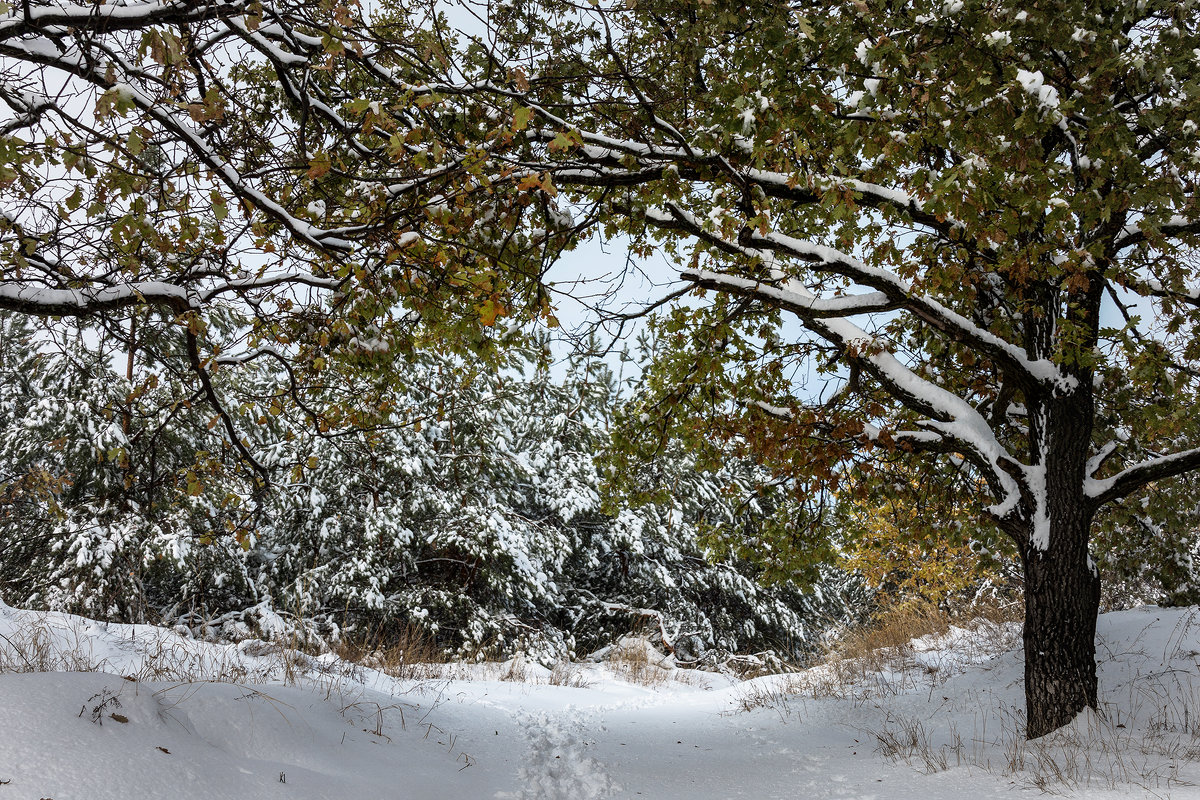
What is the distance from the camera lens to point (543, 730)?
619 centimetres

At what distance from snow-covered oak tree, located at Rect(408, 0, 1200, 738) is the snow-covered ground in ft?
4.14

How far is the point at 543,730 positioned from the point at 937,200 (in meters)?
5.47

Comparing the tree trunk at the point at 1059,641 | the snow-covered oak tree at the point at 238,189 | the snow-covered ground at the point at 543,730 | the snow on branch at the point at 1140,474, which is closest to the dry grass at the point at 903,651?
the snow-covered ground at the point at 543,730

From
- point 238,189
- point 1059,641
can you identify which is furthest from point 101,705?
point 1059,641

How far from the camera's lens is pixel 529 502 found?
20.1m

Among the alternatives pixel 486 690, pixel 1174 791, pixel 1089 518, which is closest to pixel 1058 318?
pixel 1089 518

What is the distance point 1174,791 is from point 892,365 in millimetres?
3760

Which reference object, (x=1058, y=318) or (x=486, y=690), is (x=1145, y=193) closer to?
(x=1058, y=318)

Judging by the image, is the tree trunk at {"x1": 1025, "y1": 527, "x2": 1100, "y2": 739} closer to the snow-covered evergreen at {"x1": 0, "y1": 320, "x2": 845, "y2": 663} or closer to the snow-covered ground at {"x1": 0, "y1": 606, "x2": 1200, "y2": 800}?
the snow-covered ground at {"x1": 0, "y1": 606, "x2": 1200, "y2": 800}

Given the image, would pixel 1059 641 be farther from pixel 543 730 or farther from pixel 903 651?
pixel 543 730

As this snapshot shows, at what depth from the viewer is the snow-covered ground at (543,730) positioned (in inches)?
127

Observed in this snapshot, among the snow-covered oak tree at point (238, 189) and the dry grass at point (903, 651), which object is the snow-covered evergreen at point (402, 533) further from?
the snow-covered oak tree at point (238, 189)

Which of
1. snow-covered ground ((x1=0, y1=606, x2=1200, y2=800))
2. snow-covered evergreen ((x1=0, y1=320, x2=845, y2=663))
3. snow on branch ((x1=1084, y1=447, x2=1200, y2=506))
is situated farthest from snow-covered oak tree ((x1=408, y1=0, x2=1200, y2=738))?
snow-covered evergreen ((x1=0, y1=320, x2=845, y2=663))

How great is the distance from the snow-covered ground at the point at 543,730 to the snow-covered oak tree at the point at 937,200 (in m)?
1.26
